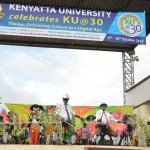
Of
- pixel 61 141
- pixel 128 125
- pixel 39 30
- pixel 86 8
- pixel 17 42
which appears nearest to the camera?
pixel 61 141

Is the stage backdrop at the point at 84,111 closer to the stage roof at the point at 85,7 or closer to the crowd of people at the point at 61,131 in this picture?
the crowd of people at the point at 61,131

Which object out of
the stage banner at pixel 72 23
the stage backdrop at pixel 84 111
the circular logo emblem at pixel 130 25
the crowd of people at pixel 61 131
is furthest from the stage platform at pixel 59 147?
the circular logo emblem at pixel 130 25

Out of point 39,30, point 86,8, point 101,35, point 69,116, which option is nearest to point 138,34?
point 101,35

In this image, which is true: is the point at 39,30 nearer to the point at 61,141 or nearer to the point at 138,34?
the point at 138,34

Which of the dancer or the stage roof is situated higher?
the stage roof

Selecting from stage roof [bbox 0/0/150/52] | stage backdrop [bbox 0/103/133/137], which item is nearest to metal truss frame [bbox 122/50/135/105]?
stage roof [bbox 0/0/150/52]

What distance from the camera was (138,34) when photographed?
19641 millimetres

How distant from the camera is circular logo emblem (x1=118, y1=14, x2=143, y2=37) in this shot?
64.4 ft

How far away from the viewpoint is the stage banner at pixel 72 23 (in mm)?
18922

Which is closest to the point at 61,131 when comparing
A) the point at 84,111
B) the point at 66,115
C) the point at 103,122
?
the point at 66,115

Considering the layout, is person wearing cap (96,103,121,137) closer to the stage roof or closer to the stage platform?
the stage platform

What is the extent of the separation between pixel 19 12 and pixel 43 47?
5.09 metres

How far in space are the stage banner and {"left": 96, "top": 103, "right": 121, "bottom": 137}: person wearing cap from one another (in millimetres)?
4076

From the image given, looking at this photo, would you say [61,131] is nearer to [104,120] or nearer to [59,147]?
[59,147]
